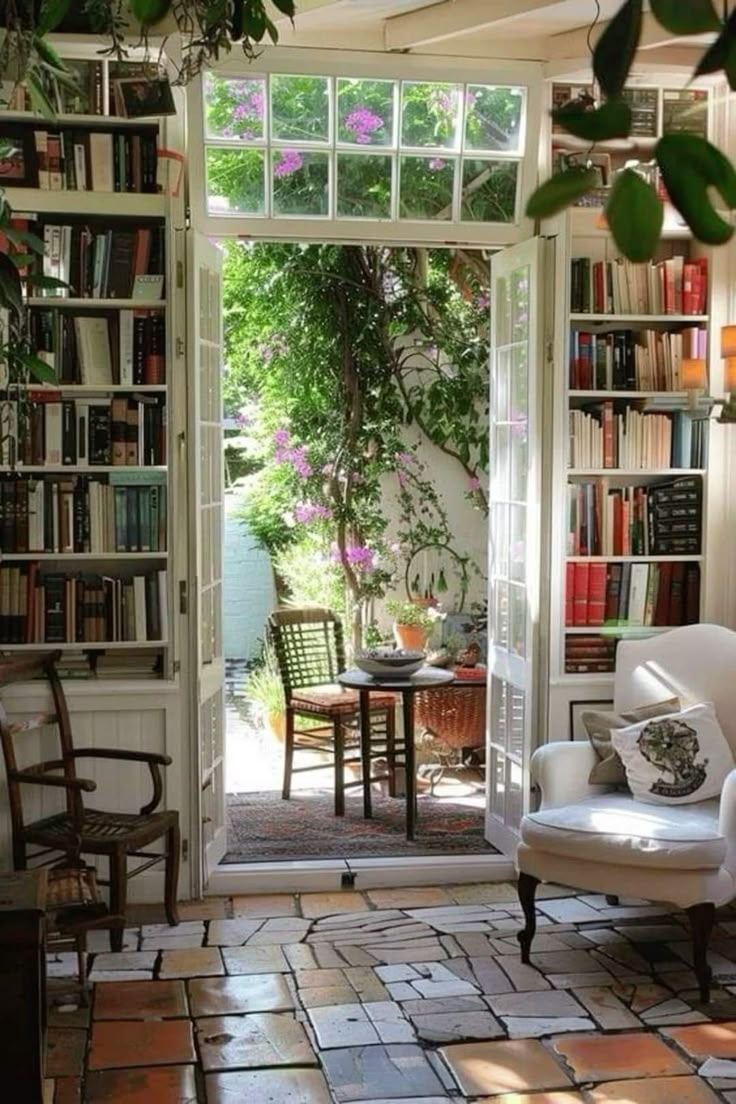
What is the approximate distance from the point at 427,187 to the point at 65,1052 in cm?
329

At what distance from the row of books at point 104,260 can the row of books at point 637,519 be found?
1.78 m

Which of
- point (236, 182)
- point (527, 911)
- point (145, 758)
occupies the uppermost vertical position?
point (236, 182)

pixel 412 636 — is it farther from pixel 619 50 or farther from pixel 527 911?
pixel 619 50

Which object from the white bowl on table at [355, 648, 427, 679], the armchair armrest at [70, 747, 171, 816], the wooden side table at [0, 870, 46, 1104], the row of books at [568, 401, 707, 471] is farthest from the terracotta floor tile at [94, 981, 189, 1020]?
the row of books at [568, 401, 707, 471]

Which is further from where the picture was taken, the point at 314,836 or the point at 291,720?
the point at 291,720

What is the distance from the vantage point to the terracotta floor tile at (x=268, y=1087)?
3.32 metres

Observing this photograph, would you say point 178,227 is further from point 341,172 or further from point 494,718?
point 494,718

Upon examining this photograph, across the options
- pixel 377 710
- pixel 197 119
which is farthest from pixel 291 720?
pixel 197 119

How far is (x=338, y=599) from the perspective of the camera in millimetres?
7336

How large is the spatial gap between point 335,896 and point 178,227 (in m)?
2.51

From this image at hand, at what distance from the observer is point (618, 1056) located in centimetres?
357

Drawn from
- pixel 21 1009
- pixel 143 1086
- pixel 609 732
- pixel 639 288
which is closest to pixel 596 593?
pixel 609 732

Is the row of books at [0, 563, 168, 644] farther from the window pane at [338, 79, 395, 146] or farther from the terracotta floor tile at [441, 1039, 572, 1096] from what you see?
the terracotta floor tile at [441, 1039, 572, 1096]

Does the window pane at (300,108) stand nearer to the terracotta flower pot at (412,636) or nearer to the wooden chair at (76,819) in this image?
the wooden chair at (76,819)
